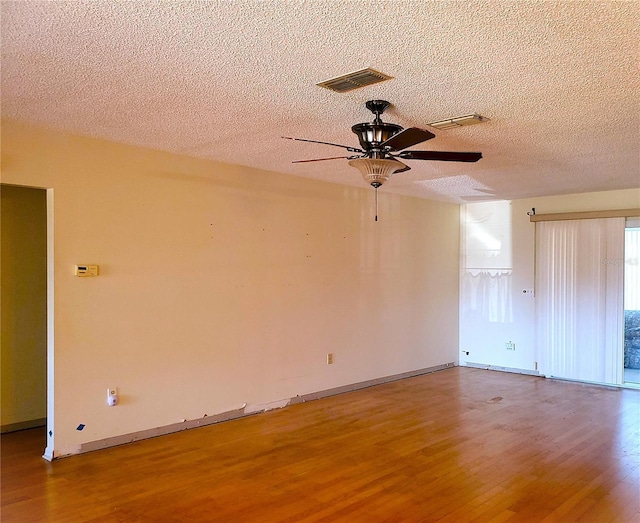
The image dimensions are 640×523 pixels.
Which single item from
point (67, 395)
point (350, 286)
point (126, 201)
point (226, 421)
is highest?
point (126, 201)

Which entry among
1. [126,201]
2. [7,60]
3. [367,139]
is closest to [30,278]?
[126,201]

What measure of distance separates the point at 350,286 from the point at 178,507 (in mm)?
3466

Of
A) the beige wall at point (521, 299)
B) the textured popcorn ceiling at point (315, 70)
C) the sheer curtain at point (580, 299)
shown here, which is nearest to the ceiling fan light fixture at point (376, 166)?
the textured popcorn ceiling at point (315, 70)

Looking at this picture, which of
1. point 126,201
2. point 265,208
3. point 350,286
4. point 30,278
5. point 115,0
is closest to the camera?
point 115,0

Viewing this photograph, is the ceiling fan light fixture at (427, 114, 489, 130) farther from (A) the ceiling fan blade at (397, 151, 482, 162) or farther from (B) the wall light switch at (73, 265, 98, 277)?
(B) the wall light switch at (73, 265, 98, 277)

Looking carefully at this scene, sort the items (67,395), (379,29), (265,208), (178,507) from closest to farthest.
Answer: (379,29) → (178,507) → (67,395) → (265,208)

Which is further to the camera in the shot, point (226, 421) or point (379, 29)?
point (226, 421)

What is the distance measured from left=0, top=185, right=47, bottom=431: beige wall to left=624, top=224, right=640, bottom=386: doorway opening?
21.8 feet

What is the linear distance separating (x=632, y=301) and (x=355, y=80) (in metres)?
5.36

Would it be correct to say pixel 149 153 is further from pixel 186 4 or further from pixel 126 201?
pixel 186 4

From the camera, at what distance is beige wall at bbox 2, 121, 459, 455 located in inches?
149

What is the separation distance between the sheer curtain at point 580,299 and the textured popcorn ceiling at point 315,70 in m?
2.37

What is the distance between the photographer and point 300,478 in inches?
133

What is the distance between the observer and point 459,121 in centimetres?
340
